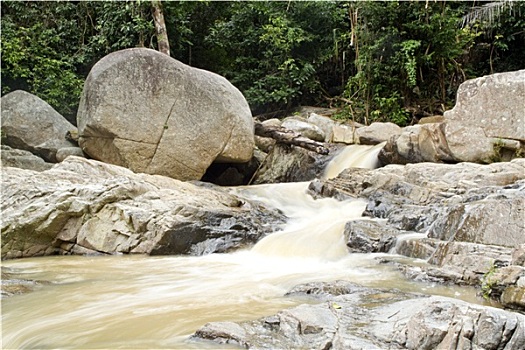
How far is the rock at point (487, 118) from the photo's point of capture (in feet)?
27.3

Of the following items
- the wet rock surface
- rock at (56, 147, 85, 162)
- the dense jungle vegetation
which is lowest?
the wet rock surface

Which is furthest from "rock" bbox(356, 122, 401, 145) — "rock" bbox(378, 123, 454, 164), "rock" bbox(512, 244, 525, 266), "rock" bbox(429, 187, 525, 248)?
"rock" bbox(512, 244, 525, 266)

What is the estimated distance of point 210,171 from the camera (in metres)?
10.9

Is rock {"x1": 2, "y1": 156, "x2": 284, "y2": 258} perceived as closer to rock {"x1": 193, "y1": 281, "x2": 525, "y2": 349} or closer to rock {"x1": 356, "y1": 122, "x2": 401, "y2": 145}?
rock {"x1": 193, "y1": 281, "x2": 525, "y2": 349}

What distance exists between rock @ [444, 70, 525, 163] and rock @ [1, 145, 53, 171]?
7.39m

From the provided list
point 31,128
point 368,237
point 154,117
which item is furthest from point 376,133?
point 31,128

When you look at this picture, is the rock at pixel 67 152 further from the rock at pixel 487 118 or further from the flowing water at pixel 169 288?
the rock at pixel 487 118

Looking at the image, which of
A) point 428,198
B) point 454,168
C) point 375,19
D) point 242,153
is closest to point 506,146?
point 454,168

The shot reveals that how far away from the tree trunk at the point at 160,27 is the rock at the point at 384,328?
10580 millimetres

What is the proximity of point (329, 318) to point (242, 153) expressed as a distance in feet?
23.6

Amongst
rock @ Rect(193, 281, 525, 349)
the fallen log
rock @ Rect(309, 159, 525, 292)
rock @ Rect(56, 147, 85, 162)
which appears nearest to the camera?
rock @ Rect(193, 281, 525, 349)

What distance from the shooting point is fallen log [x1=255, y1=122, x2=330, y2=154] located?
10345 mm

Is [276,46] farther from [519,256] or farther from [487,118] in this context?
[519,256]

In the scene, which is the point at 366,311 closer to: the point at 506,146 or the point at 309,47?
the point at 506,146
